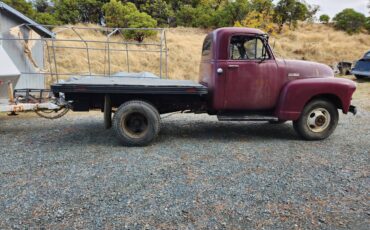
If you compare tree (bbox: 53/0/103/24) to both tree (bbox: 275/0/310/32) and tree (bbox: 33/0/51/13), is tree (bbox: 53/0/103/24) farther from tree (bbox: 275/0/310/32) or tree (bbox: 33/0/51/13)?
tree (bbox: 275/0/310/32)

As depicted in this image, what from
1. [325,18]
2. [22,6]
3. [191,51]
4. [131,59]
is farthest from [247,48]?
[325,18]

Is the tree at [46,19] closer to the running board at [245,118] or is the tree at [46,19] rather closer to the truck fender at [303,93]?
the running board at [245,118]

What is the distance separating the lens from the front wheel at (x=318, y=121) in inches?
268

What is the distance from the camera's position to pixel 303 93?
663cm

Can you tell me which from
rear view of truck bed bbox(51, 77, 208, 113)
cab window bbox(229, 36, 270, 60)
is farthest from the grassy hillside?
cab window bbox(229, 36, 270, 60)

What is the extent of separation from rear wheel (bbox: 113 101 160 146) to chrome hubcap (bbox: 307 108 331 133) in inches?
120

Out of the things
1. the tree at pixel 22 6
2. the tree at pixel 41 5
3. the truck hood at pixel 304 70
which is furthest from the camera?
the tree at pixel 41 5

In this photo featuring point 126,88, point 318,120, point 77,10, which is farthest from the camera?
point 77,10

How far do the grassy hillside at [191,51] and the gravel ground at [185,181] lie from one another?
284 inches

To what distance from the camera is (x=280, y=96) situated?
6754 millimetres

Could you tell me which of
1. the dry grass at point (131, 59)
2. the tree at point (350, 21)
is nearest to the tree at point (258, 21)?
the dry grass at point (131, 59)

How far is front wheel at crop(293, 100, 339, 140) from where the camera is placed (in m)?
6.81

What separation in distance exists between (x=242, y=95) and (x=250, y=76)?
394mm

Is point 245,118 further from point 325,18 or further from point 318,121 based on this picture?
point 325,18
